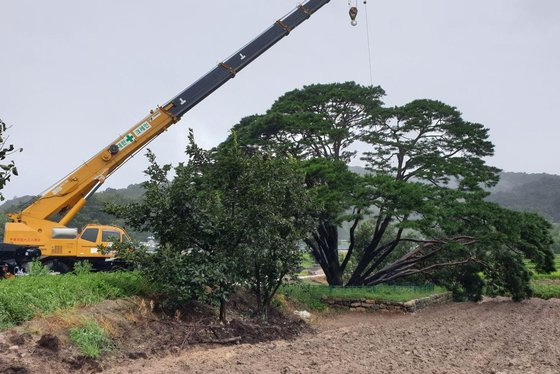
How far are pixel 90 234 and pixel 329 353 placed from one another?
458 inches

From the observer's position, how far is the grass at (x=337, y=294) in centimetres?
1591

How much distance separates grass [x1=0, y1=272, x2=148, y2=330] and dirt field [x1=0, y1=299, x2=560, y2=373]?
1.22 ft

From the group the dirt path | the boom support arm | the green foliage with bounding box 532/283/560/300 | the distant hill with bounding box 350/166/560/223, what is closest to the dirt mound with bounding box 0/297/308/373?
the dirt path

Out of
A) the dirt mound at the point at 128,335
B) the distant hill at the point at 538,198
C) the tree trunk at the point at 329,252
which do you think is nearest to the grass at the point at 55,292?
the dirt mound at the point at 128,335

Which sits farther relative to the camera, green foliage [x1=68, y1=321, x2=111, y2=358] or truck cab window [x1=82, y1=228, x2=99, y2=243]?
truck cab window [x1=82, y1=228, x2=99, y2=243]

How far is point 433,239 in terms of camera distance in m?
18.7

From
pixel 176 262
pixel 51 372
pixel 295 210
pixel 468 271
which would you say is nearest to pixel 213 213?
pixel 176 262

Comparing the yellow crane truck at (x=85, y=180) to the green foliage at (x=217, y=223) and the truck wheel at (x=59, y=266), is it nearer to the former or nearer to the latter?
the truck wheel at (x=59, y=266)

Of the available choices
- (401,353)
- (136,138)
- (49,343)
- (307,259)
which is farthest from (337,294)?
(49,343)

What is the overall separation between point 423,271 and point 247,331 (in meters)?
11.3

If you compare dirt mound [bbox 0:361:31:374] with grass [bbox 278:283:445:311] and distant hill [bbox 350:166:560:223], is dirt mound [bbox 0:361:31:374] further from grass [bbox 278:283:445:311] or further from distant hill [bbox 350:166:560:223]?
distant hill [bbox 350:166:560:223]

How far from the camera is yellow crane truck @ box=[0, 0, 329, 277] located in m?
13.6

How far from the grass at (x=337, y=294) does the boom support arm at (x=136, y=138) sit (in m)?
5.90

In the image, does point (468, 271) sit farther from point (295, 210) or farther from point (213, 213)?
point (213, 213)
